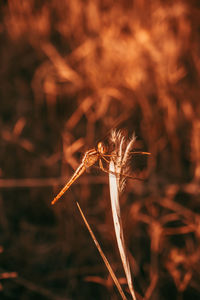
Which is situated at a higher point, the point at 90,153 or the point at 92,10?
the point at 92,10

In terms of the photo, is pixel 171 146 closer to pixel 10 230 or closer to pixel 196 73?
pixel 196 73

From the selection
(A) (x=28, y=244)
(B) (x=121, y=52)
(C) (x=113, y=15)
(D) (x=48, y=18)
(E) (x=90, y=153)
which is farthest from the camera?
(D) (x=48, y=18)

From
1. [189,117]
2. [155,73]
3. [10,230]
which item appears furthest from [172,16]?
[10,230]

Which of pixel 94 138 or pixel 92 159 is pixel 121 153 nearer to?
pixel 92 159

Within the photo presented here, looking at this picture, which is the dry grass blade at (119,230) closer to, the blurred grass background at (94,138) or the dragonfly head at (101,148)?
the dragonfly head at (101,148)

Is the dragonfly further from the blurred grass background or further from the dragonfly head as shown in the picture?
the blurred grass background

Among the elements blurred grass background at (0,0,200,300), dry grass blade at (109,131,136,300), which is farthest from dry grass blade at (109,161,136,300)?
blurred grass background at (0,0,200,300)

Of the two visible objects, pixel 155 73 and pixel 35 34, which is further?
pixel 35 34

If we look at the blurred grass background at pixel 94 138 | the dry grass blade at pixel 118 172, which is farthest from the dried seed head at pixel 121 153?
the blurred grass background at pixel 94 138

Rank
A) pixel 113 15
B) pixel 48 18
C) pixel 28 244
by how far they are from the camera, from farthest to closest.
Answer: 1. pixel 48 18
2. pixel 113 15
3. pixel 28 244
